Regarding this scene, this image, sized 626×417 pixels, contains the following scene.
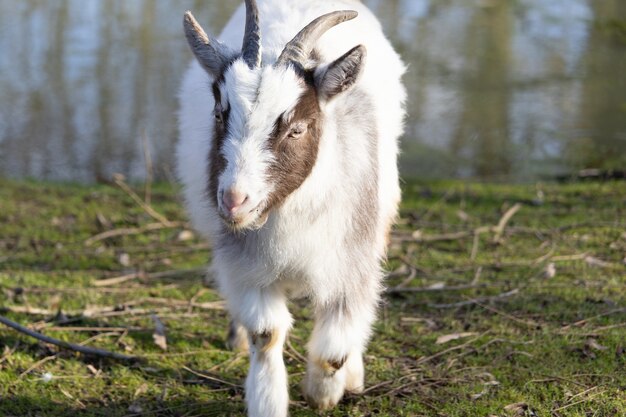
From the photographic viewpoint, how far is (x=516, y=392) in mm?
4305

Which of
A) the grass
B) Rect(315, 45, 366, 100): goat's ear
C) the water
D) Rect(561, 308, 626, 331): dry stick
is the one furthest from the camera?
the water

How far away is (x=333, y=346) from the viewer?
160 inches

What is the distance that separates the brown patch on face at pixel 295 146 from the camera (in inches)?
140

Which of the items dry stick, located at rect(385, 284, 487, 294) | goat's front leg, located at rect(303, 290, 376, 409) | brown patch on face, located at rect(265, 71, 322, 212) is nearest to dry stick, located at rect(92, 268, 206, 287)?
dry stick, located at rect(385, 284, 487, 294)

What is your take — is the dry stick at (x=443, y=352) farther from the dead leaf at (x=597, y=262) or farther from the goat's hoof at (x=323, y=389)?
the dead leaf at (x=597, y=262)

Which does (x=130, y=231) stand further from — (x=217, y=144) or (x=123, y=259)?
(x=217, y=144)

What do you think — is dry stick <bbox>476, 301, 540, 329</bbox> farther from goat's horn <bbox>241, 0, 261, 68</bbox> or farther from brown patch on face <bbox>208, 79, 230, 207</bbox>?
goat's horn <bbox>241, 0, 261, 68</bbox>

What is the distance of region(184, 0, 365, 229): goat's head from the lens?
3.45 meters

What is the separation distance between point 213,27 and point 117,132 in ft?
14.0

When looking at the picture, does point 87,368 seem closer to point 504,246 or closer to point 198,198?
point 198,198

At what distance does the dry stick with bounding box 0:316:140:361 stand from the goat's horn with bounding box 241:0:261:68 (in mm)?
1847

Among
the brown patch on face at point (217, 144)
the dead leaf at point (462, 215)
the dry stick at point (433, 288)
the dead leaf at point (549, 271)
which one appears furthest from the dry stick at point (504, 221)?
the brown patch on face at point (217, 144)

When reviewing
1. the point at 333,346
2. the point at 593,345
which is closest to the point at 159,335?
the point at 333,346

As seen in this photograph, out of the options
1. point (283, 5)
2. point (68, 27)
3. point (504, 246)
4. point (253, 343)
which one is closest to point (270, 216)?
point (253, 343)
